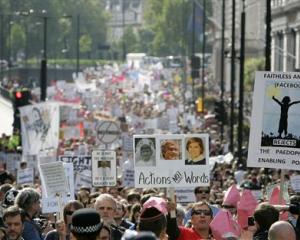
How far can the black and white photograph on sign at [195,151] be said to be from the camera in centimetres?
1711

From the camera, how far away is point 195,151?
683 inches

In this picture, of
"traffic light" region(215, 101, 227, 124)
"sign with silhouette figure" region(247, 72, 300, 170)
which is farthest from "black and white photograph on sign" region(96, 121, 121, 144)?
"traffic light" region(215, 101, 227, 124)

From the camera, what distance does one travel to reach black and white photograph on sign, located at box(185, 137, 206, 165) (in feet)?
56.1

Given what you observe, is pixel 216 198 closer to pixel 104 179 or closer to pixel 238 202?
pixel 104 179

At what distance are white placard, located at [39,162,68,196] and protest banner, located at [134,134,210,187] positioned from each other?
0.85m

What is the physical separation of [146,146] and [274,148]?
2.06m

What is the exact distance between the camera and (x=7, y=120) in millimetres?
70000

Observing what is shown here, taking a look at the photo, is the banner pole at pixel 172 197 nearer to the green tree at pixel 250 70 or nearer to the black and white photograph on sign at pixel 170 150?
the black and white photograph on sign at pixel 170 150

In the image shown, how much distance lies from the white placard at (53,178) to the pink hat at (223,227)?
401cm

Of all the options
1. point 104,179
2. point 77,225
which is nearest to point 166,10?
point 104,179

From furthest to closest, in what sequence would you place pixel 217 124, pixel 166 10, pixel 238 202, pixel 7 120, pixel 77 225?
pixel 166 10, pixel 7 120, pixel 217 124, pixel 238 202, pixel 77 225

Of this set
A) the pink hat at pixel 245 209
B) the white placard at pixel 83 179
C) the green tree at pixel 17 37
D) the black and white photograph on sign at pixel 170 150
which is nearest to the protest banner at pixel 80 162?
the white placard at pixel 83 179

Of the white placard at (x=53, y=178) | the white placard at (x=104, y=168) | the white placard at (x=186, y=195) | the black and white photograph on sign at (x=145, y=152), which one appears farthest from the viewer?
the white placard at (x=104, y=168)

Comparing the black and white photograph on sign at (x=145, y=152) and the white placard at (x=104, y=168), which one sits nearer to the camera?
the black and white photograph on sign at (x=145, y=152)
